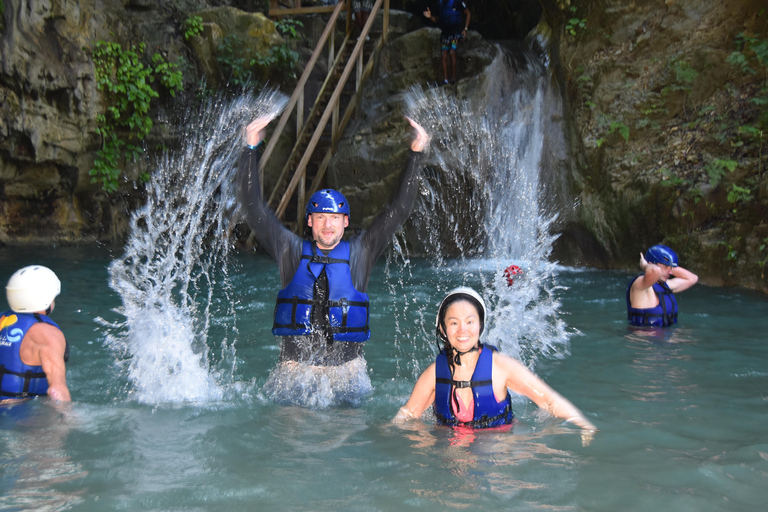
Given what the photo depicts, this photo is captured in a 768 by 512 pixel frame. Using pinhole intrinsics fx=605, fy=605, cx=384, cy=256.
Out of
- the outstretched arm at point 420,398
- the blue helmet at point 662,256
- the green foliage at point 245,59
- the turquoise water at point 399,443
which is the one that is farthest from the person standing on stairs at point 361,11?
the outstretched arm at point 420,398

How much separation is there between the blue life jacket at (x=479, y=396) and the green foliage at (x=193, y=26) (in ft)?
39.8

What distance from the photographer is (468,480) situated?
2805 millimetres

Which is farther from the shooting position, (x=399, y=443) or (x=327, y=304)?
(x=327, y=304)

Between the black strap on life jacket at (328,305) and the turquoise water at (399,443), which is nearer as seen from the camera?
the turquoise water at (399,443)

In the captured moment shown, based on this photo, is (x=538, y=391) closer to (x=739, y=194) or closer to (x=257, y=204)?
(x=257, y=204)

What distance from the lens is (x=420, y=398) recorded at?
3.47 meters

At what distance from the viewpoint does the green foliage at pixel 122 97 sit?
12.2 meters

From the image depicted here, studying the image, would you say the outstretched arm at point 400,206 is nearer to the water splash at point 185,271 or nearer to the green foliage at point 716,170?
the water splash at point 185,271

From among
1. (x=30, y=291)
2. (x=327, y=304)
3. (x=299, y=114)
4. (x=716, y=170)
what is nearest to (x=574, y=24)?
(x=716, y=170)

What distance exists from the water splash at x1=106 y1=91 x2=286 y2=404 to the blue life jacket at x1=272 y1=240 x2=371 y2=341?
985 millimetres

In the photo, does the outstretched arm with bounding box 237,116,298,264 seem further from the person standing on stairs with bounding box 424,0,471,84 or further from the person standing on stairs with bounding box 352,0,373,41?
the person standing on stairs with bounding box 352,0,373,41

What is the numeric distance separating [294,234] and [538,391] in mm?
1742

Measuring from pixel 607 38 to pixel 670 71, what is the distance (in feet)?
4.35

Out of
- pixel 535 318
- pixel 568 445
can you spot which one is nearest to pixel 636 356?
pixel 535 318
